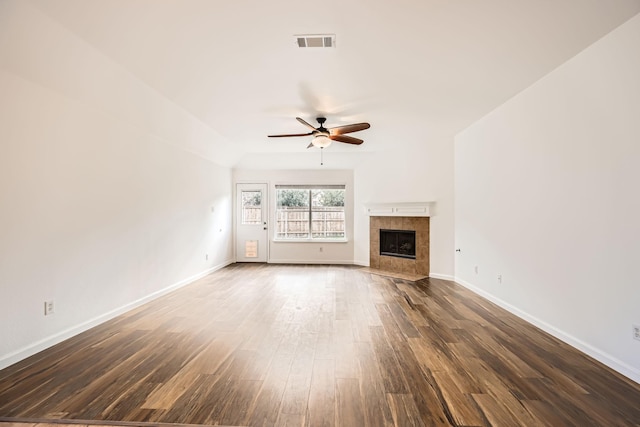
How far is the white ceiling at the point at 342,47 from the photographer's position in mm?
2023

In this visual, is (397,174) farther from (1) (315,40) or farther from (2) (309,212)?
(1) (315,40)

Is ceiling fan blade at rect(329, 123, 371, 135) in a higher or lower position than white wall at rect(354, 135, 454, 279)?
higher

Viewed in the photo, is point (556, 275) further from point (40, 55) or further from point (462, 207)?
point (40, 55)

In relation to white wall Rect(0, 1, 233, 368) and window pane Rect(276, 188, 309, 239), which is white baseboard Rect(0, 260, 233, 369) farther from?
window pane Rect(276, 188, 309, 239)

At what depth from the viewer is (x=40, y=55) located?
232cm

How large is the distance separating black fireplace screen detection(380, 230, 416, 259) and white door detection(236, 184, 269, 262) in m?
2.90

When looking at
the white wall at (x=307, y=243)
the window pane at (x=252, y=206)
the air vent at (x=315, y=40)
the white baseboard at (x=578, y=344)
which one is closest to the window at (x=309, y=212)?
the white wall at (x=307, y=243)

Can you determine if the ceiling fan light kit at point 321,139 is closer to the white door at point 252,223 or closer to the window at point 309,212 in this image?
the window at point 309,212

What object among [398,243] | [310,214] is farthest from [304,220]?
[398,243]

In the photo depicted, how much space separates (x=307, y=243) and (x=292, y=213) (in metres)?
0.86

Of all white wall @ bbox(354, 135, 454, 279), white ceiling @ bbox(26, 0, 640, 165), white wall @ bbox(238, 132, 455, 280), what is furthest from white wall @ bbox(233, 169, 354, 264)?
white ceiling @ bbox(26, 0, 640, 165)

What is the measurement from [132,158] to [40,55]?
1.52m

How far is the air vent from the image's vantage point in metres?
2.32

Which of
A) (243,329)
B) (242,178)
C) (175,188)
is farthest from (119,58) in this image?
(242,178)
